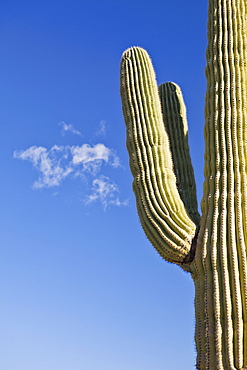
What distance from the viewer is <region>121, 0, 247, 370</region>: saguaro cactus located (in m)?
4.87

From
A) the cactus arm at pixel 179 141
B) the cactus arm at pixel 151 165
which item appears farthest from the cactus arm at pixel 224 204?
the cactus arm at pixel 179 141

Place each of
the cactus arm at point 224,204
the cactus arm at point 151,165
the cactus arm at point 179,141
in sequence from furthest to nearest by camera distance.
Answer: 1. the cactus arm at point 179,141
2. the cactus arm at point 151,165
3. the cactus arm at point 224,204

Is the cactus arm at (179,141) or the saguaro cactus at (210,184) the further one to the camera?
the cactus arm at (179,141)

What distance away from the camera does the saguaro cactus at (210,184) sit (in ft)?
16.0

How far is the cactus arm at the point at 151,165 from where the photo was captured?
553 cm

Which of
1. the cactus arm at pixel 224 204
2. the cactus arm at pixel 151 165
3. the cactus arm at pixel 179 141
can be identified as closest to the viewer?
the cactus arm at pixel 224 204

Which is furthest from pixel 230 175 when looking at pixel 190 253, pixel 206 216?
pixel 190 253

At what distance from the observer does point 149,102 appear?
6.27m

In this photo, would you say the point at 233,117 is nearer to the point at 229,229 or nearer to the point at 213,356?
the point at 229,229

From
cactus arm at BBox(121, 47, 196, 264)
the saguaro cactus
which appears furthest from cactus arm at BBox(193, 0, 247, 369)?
cactus arm at BBox(121, 47, 196, 264)

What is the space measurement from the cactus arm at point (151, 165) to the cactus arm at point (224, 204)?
0.29 meters

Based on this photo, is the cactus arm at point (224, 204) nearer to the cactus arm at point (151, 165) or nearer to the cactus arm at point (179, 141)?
the cactus arm at point (151, 165)

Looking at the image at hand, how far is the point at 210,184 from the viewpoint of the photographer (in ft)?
17.9

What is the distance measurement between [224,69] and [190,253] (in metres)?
2.02
